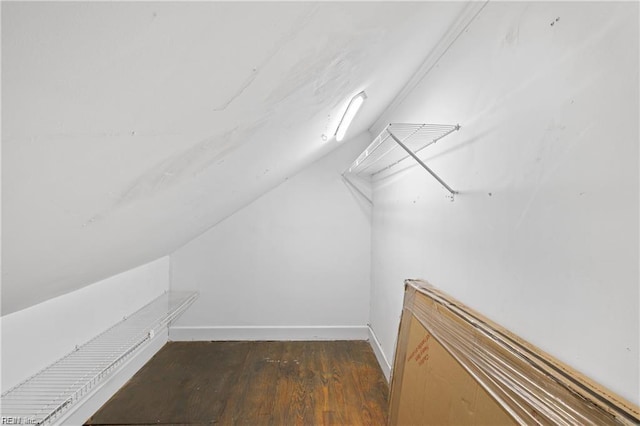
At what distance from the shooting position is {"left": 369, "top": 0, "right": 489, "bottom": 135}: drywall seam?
1182 mm

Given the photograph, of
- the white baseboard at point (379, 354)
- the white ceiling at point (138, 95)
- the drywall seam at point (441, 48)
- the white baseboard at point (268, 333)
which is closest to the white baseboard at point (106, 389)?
the white baseboard at point (268, 333)

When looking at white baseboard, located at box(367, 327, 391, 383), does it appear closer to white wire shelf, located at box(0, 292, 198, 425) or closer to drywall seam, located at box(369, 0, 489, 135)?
white wire shelf, located at box(0, 292, 198, 425)

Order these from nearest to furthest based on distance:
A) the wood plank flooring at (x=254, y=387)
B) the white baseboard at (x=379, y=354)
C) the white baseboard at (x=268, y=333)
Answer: the wood plank flooring at (x=254, y=387) → the white baseboard at (x=379, y=354) → the white baseboard at (x=268, y=333)

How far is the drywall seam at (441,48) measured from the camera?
1.18 meters

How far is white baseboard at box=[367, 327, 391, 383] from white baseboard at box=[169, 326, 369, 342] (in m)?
Result: 0.16

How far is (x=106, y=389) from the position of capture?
2.05 m

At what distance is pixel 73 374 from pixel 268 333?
180cm

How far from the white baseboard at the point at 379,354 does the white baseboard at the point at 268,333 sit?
16 cm

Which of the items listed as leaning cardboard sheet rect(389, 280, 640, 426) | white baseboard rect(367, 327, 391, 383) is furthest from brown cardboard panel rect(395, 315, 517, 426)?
white baseboard rect(367, 327, 391, 383)

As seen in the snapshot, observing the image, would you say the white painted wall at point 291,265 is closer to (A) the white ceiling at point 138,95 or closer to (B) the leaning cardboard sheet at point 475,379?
(B) the leaning cardboard sheet at point 475,379

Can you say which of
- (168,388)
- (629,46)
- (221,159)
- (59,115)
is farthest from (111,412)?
(629,46)

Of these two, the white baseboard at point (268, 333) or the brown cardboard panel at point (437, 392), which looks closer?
the brown cardboard panel at point (437, 392)

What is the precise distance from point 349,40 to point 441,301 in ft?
3.37

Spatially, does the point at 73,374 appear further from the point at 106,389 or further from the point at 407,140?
the point at 407,140
